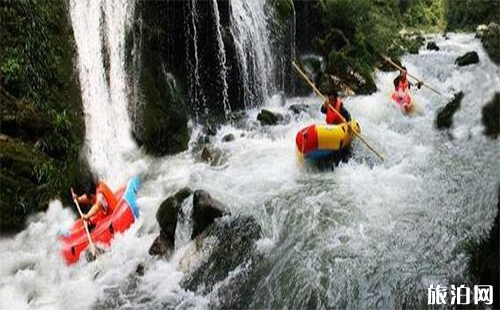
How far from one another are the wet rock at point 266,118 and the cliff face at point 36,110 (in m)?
4.02

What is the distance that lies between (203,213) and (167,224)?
1.75 ft

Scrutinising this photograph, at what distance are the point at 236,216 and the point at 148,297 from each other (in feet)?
5.33

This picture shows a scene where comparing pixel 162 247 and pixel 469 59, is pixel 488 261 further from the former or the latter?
pixel 469 59

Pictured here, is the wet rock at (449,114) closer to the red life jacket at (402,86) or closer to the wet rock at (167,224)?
the red life jacket at (402,86)

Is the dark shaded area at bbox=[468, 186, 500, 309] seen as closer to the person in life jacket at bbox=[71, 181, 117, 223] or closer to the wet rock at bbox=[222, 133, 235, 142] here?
the person in life jacket at bbox=[71, 181, 117, 223]

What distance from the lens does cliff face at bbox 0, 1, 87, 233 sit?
7.29 metres

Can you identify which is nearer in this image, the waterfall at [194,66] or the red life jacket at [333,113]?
the red life jacket at [333,113]

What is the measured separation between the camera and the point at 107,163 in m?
9.23

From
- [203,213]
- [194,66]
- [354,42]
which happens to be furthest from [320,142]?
[354,42]

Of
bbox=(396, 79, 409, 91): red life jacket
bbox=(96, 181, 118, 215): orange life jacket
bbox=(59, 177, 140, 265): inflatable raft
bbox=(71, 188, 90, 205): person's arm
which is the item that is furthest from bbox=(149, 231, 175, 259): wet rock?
bbox=(396, 79, 409, 91): red life jacket

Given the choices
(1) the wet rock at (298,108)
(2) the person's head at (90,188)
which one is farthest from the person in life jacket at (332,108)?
(2) the person's head at (90,188)

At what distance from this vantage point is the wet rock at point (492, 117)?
19.6 feet

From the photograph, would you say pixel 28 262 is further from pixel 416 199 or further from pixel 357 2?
pixel 357 2

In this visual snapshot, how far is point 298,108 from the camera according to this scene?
1241 cm
